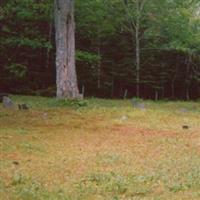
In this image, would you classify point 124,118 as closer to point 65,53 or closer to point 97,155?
point 65,53

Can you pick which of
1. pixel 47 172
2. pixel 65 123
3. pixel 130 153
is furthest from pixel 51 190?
pixel 65 123

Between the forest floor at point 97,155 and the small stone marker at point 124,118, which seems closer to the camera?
the forest floor at point 97,155

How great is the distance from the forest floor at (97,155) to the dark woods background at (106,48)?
10.1m

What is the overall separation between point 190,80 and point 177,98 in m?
1.18

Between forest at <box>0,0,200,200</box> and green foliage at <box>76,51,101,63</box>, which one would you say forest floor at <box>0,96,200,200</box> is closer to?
forest at <box>0,0,200,200</box>

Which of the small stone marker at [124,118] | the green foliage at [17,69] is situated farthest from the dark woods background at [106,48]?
the small stone marker at [124,118]

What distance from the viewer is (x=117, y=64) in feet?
89.2

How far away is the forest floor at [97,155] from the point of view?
258 inches

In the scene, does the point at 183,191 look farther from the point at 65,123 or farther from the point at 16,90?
the point at 16,90

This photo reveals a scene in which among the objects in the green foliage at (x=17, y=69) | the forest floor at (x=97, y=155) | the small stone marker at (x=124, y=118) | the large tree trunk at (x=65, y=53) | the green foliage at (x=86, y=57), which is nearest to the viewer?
the forest floor at (x=97, y=155)

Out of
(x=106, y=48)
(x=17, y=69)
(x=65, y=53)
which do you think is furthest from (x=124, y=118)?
(x=106, y=48)

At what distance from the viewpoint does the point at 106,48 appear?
1086 inches

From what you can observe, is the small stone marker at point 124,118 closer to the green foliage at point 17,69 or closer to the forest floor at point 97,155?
the forest floor at point 97,155

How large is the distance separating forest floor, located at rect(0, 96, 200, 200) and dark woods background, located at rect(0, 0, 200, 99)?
399 inches
